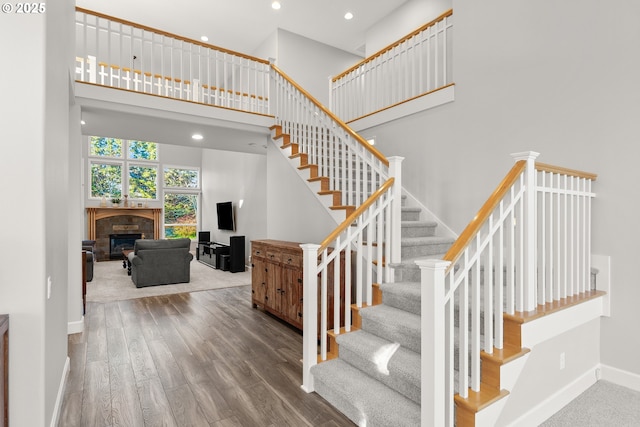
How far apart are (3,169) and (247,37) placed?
7.27 m

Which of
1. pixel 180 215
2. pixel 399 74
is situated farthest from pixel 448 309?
pixel 180 215

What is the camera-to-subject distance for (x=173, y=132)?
5.64 m

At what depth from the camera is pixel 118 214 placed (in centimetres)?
1044

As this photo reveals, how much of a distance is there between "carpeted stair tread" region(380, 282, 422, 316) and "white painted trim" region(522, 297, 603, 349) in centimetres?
79

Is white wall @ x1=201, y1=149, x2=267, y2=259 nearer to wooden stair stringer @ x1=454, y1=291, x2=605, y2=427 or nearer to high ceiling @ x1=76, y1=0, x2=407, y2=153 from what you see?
high ceiling @ x1=76, y1=0, x2=407, y2=153

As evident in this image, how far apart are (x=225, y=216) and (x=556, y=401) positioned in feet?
28.3

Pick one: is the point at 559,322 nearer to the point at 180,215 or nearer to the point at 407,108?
the point at 407,108

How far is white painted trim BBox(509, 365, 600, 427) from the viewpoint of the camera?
2146 mm

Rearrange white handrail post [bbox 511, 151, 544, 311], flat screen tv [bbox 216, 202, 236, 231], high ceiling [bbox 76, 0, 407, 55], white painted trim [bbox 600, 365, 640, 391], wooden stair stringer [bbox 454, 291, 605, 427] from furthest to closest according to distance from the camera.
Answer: flat screen tv [bbox 216, 202, 236, 231]
high ceiling [bbox 76, 0, 407, 55]
white painted trim [bbox 600, 365, 640, 391]
white handrail post [bbox 511, 151, 544, 311]
wooden stair stringer [bbox 454, 291, 605, 427]

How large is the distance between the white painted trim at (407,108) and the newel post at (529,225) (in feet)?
6.73

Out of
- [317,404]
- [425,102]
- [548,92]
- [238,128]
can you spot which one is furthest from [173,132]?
[548,92]

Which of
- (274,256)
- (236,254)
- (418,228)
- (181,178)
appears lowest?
(236,254)

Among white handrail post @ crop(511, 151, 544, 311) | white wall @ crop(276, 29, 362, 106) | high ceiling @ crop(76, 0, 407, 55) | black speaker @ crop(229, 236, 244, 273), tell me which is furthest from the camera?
black speaker @ crop(229, 236, 244, 273)

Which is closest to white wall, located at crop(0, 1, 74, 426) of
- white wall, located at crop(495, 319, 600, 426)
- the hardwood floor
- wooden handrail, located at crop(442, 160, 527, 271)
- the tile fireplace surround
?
the hardwood floor
